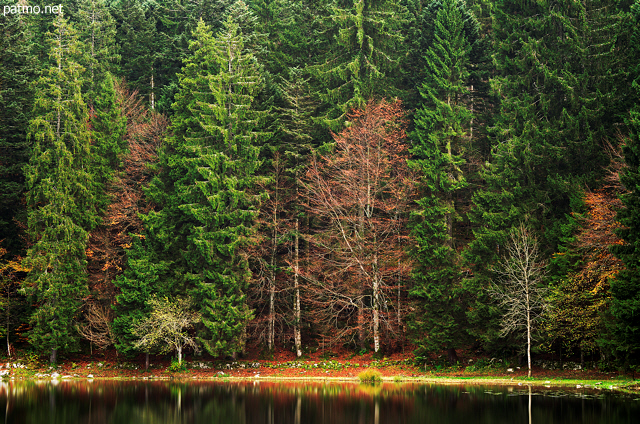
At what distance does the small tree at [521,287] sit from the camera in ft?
121

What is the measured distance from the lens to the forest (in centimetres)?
3869

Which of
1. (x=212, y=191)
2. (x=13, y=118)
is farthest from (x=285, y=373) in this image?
(x=13, y=118)

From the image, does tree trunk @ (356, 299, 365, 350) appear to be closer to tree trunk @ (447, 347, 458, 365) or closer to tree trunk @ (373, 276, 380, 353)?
tree trunk @ (373, 276, 380, 353)

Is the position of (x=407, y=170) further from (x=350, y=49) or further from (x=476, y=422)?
(x=476, y=422)

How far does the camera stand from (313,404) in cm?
2697

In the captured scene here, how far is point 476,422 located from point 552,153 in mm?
21911

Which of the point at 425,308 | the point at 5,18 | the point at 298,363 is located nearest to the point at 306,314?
the point at 298,363

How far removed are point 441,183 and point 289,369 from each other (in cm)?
1480

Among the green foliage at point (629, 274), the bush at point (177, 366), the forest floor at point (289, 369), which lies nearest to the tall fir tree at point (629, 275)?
the green foliage at point (629, 274)

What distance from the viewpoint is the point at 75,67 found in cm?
4694

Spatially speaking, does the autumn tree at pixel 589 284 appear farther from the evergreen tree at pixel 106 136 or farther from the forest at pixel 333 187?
the evergreen tree at pixel 106 136

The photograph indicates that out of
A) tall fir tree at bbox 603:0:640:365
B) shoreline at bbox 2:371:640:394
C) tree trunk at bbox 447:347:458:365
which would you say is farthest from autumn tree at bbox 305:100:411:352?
tall fir tree at bbox 603:0:640:365

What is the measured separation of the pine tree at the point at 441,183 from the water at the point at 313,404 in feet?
21.1

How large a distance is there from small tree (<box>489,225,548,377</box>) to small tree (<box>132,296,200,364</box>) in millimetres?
18421
